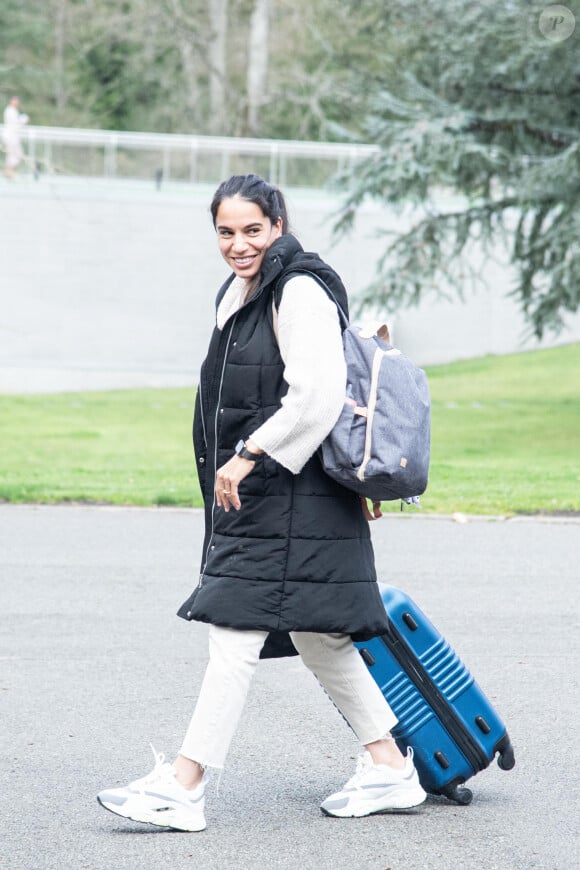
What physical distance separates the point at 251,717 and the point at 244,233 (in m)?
2.01

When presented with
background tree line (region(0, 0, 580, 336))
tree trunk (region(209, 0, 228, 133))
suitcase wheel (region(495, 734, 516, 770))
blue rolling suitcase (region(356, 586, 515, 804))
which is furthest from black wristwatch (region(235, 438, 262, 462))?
tree trunk (region(209, 0, 228, 133))

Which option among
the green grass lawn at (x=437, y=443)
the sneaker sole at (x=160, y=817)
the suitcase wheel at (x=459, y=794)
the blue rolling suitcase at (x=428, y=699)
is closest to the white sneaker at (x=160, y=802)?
the sneaker sole at (x=160, y=817)

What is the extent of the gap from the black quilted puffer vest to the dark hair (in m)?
0.12

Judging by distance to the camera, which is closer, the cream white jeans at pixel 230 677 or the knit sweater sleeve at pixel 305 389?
the knit sweater sleeve at pixel 305 389

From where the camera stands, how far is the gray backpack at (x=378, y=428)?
388 centimetres

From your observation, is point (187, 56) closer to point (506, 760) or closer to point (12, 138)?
point (12, 138)

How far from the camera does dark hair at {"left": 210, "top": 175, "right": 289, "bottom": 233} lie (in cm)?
409

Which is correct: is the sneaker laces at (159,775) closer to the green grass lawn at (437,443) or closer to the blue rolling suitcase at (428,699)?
the blue rolling suitcase at (428,699)

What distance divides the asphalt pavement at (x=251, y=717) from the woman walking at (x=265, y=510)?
27cm

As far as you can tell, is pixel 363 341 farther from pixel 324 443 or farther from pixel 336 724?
pixel 336 724

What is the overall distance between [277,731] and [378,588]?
3.90 ft

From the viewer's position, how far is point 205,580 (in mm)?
3998

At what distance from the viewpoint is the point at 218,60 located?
43188 millimetres

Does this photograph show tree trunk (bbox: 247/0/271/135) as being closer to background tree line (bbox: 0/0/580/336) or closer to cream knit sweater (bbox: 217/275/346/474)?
background tree line (bbox: 0/0/580/336)
